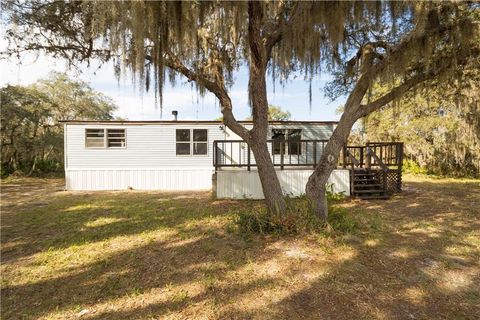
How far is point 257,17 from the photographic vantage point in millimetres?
4332

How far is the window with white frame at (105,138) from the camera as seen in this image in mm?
11672

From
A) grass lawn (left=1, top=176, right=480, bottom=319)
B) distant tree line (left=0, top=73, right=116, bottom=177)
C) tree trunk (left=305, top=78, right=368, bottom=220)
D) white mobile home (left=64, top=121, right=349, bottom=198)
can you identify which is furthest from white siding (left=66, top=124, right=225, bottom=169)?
tree trunk (left=305, top=78, right=368, bottom=220)

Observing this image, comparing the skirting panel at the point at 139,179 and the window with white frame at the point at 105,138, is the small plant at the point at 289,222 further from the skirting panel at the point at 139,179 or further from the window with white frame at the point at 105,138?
the window with white frame at the point at 105,138

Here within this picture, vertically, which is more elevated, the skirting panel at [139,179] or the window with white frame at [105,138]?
the window with white frame at [105,138]

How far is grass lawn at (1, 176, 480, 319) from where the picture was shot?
2.87 m

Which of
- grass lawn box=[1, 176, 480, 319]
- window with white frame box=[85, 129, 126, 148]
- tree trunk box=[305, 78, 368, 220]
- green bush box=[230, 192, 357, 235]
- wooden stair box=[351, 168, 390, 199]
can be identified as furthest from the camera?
window with white frame box=[85, 129, 126, 148]

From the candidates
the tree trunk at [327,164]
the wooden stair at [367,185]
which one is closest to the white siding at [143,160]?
the wooden stair at [367,185]

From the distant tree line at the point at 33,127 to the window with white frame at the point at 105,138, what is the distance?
23.6ft

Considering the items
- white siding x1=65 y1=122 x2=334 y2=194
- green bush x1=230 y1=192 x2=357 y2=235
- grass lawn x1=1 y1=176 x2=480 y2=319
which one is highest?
white siding x1=65 y1=122 x2=334 y2=194

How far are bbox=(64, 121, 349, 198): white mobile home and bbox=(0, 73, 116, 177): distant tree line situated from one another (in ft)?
23.8

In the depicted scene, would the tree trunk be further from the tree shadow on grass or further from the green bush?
the tree shadow on grass

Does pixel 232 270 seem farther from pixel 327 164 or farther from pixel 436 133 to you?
pixel 436 133

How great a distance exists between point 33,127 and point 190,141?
1283cm

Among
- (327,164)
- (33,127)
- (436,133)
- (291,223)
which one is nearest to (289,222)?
(291,223)
